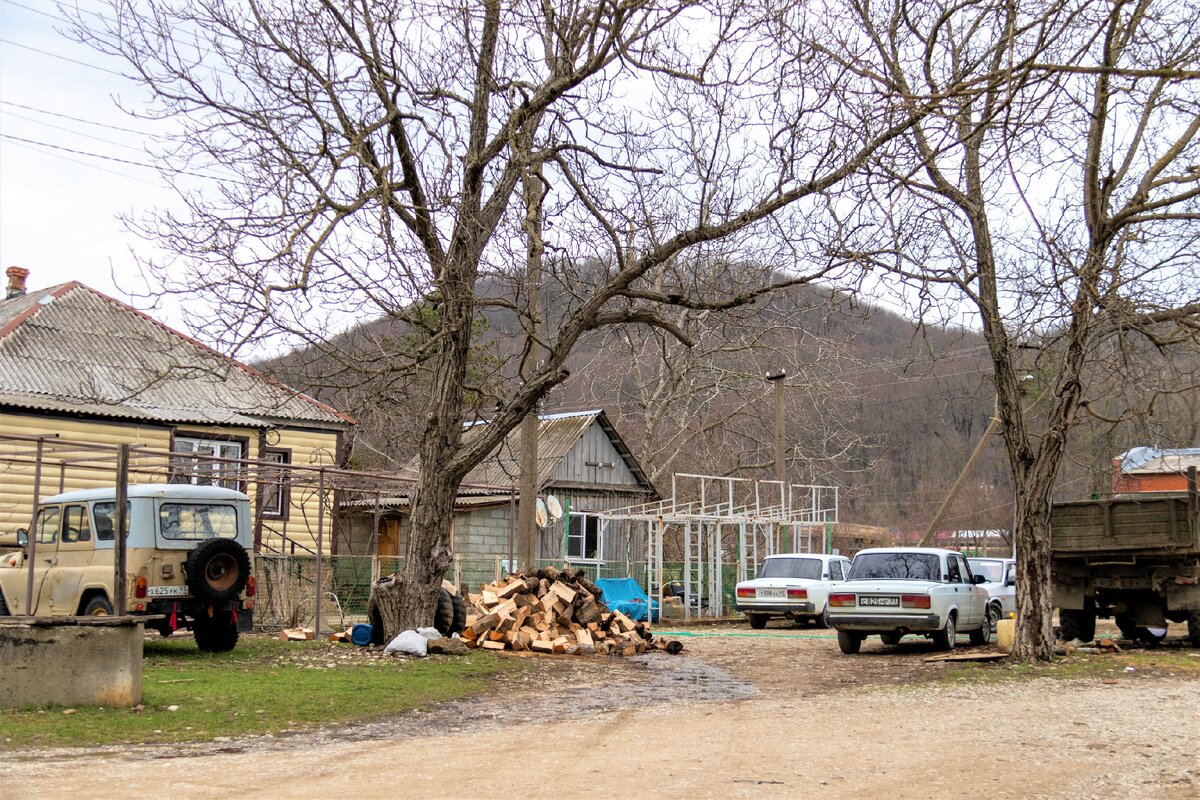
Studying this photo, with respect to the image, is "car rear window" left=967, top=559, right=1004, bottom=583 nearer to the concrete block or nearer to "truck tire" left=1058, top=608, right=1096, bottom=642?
"truck tire" left=1058, top=608, right=1096, bottom=642

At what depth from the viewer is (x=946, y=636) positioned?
1833 cm

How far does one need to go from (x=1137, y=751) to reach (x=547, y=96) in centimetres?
1009

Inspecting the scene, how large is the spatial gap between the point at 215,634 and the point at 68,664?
5252 mm

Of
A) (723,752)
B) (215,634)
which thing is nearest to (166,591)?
(215,634)

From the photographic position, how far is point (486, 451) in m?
15.9

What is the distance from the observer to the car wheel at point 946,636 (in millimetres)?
18297

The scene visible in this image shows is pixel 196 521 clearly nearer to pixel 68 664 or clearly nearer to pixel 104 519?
A: pixel 104 519

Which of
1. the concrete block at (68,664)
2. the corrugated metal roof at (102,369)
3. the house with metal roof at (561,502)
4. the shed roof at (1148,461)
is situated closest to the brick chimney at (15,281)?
the corrugated metal roof at (102,369)

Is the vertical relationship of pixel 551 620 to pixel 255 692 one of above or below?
above

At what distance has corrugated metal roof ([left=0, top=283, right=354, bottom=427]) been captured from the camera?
23.8 metres

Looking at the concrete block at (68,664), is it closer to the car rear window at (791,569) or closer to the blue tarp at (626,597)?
the blue tarp at (626,597)

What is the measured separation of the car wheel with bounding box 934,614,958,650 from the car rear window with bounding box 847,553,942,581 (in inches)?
28.5

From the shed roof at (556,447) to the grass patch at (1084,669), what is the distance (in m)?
21.3

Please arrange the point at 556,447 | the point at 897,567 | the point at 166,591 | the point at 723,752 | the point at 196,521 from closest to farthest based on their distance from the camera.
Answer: the point at 723,752 < the point at 166,591 < the point at 196,521 < the point at 897,567 < the point at 556,447
